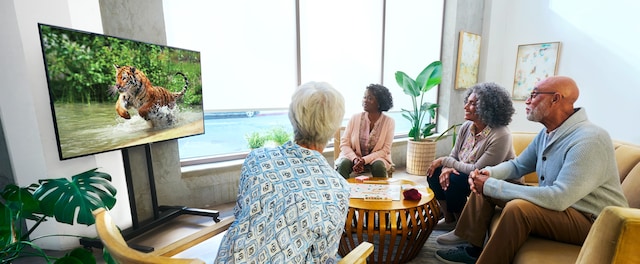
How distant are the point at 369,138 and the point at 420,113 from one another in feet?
4.98

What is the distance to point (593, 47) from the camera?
11.6 ft

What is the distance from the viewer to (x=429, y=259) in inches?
77.0

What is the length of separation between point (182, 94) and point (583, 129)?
2626mm

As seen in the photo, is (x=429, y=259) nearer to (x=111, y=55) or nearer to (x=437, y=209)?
(x=437, y=209)

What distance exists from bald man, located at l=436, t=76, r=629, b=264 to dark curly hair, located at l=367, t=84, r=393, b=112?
4.38ft

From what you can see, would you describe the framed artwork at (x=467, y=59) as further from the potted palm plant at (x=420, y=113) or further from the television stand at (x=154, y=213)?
the television stand at (x=154, y=213)

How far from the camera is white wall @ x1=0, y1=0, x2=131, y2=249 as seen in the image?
67.1 inches

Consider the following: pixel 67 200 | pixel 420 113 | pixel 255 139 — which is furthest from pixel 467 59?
pixel 67 200

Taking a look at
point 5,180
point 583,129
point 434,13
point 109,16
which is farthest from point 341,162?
point 434,13

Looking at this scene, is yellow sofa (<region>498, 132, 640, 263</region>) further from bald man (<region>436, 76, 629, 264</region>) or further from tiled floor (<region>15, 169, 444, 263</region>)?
tiled floor (<region>15, 169, 444, 263</region>)

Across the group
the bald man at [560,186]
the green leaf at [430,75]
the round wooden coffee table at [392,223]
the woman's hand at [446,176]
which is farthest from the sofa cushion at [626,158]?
the green leaf at [430,75]

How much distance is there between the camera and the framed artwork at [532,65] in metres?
3.89

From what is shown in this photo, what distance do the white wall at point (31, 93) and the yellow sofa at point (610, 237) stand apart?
94.0 inches

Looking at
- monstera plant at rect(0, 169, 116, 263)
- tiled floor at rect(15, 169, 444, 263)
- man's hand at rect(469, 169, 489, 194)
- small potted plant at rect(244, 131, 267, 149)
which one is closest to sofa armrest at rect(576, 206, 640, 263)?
man's hand at rect(469, 169, 489, 194)
